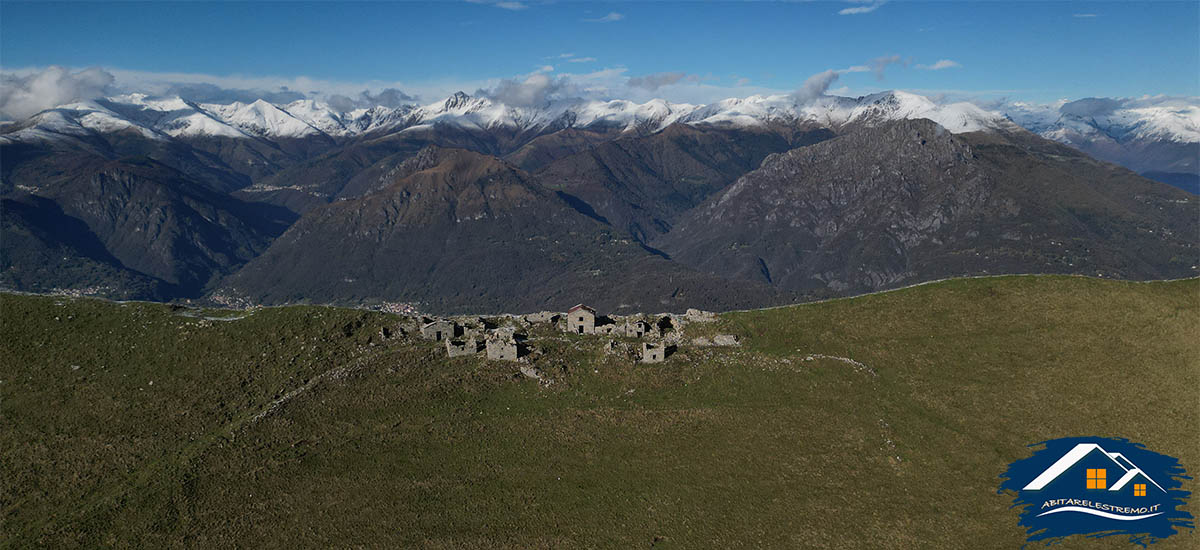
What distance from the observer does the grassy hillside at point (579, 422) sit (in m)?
52.9

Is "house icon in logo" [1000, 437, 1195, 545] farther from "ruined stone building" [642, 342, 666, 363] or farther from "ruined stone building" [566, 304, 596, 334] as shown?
"ruined stone building" [566, 304, 596, 334]

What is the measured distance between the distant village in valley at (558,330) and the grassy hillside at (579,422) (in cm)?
247

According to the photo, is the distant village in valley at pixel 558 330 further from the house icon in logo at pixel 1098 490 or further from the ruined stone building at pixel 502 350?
the house icon in logo at pixel 1098 490

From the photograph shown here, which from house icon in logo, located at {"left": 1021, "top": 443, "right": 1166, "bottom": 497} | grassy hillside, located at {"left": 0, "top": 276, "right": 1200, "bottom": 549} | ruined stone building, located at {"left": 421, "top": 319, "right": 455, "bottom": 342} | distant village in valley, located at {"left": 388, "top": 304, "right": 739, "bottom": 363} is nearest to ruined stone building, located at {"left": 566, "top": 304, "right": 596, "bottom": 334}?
distant village in valley, located at {"left": 388, "top": 304, "right": 739, "bottom": 363}

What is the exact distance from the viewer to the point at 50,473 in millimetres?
58625

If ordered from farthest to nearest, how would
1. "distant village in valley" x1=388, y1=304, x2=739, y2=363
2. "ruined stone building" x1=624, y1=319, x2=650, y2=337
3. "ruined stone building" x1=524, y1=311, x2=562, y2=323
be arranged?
"ruined stone building" x1=524, y1=311, x2=562, y2=323
"ruined stone building" x1=624, y1=319, x2=650, y2=337
"distant village in valley" x1=388, y1=304, x2=739, y2=363

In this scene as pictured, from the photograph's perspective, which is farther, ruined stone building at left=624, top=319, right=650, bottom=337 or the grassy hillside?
ruined stone building at left=624, top=319, right=650, bottom=337

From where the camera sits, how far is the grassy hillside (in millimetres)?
52938

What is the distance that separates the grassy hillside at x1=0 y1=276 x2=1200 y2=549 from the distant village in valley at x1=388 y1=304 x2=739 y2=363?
8.11 ft

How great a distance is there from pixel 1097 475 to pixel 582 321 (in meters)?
62.5

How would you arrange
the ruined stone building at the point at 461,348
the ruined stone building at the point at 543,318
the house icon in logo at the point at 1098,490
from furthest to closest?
the ruined stone building at the point at 543,318, the ruined stone building at the point at 461,348, the house icon in logo at the point at 1098,490

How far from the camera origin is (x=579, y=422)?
223ft

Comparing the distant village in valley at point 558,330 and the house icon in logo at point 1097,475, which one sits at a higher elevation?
the distant village in valley at point 558,330

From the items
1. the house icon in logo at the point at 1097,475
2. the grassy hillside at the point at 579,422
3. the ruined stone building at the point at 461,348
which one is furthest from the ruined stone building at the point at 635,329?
the house icon in logo at the point at 1097,475
